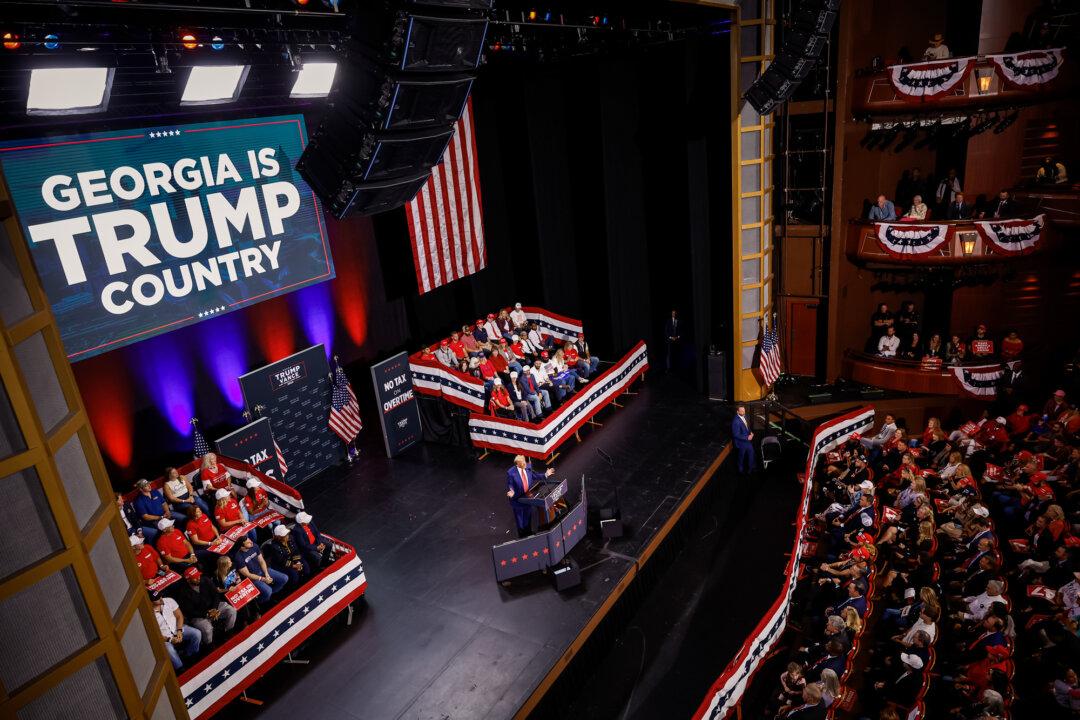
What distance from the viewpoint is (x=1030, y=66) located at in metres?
11.6

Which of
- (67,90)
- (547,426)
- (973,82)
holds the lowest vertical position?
(547,426)

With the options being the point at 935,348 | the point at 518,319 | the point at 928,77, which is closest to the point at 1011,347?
the point at 935,348

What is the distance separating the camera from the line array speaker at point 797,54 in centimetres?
894

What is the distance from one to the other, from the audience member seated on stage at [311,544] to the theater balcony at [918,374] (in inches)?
438

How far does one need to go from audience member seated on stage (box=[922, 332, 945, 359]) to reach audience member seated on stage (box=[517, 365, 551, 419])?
7.61 m

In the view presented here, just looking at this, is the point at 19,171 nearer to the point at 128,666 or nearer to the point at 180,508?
the point at 180,508

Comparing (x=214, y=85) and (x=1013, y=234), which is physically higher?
(x=214, y=85)

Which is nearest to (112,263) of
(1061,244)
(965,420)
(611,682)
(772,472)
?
(611,682)

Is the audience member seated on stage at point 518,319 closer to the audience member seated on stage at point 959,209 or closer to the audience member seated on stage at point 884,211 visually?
the audience member seated on stage at point 884,211

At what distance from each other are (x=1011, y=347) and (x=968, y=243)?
7.41 ft

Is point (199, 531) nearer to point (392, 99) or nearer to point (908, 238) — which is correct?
point (392, 99)

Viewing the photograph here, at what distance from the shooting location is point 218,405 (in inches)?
447

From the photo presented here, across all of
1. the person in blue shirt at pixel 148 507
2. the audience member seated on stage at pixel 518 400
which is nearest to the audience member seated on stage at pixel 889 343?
the audience member seated on stage at pixel 518 400

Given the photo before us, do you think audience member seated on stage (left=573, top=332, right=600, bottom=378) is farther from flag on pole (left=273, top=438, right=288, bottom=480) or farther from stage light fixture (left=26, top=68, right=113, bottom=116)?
stage light fixture (left=26, top=68, right=113, bottom=116)
